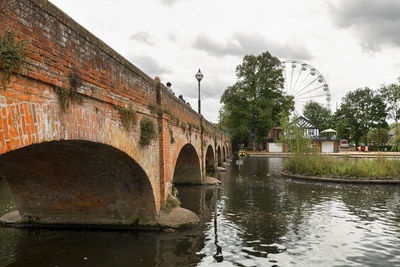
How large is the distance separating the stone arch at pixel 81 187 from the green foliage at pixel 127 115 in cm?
63

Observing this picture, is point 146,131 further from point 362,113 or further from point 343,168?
point 362,113

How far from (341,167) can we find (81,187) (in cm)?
1803

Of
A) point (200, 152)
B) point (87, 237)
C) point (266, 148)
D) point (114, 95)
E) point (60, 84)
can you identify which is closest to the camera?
point (60, 84)

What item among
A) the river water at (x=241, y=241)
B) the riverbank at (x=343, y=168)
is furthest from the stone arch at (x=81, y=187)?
the riverbank at (x=343, y=168)

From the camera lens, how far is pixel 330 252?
6.91m

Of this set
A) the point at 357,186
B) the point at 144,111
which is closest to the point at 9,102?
the point at 144,111

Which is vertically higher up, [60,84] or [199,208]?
[60,84]

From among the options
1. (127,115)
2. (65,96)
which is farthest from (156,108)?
(65,96)

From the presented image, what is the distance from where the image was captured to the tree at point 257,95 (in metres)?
42.8

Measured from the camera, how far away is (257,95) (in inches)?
1754

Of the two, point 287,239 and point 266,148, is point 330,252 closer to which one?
point 287,239

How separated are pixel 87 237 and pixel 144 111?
152 inches

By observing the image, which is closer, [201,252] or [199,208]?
[201,252]

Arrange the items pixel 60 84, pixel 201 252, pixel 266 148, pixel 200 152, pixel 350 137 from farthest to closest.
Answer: pixel 350 137
pixel 266 148
pixel 200 152
pixel 201 252
pixel 60 84
